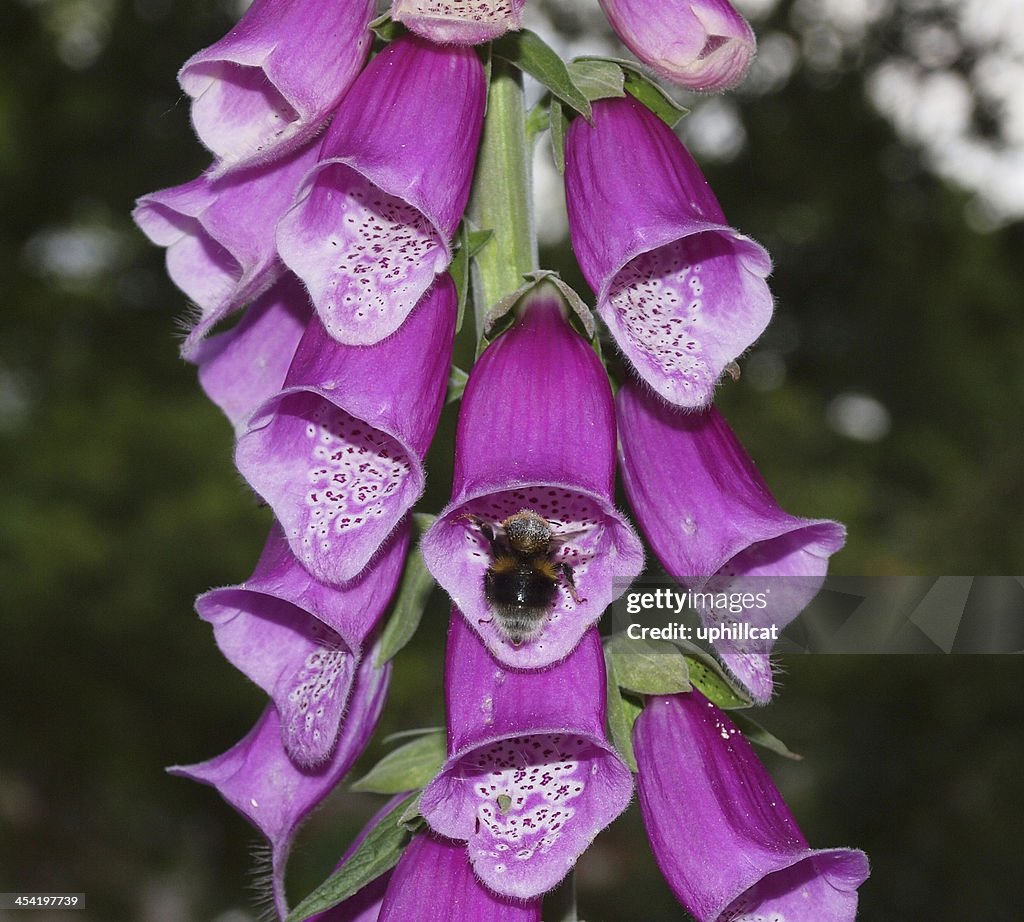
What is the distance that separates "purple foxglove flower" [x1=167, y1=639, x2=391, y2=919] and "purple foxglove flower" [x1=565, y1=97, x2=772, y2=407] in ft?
1.23

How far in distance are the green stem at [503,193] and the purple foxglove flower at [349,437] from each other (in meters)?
0.07

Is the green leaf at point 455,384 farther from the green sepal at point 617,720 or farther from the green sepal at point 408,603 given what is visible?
the green sepal at point 617,720

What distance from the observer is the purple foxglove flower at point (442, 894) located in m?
0.91

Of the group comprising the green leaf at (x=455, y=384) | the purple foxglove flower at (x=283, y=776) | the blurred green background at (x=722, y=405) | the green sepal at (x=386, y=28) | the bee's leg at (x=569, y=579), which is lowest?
the blurred green background at (x=722, y=405)

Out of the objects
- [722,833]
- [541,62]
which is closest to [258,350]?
[541,62]

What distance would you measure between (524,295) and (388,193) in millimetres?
136

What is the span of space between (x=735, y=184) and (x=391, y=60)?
15.2 ft

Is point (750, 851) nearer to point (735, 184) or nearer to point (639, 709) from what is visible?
point (639, 709)

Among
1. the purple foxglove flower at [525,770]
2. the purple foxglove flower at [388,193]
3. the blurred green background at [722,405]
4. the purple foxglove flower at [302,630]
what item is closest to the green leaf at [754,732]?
the purple foxglove flower at [525,770]

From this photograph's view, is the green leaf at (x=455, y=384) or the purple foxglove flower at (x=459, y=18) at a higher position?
the purple foxglove flower at (x=459, y=18)

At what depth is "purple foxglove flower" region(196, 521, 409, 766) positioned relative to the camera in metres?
0.95

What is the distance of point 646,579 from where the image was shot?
1106 millimetres

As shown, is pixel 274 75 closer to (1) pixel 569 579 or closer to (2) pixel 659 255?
(2) pixel 659 255

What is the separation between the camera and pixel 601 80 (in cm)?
102
